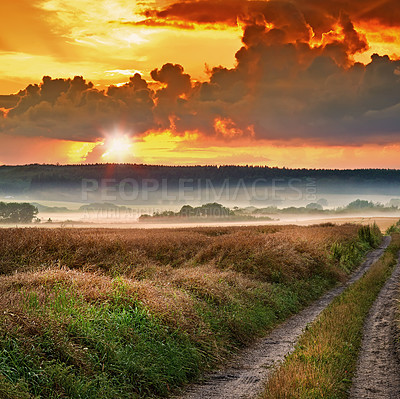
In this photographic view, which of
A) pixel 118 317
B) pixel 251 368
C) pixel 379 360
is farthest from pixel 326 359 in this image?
pixel 118 317

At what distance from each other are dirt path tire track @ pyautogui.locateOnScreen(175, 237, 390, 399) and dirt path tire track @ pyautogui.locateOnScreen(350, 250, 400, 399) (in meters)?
1.87

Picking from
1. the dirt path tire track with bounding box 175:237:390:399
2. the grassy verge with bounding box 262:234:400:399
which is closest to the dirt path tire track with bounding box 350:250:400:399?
the grassy verge with bounding box 262:234:400:399

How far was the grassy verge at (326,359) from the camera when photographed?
9.06m

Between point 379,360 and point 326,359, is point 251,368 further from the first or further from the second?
point 379,360

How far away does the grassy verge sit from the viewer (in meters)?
9.06

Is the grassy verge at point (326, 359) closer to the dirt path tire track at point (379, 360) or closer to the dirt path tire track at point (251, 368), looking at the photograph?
the dirt path tire track at point (379, 360)

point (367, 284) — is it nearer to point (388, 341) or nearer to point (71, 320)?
point (388, 341)

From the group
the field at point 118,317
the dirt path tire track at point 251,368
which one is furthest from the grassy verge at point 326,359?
the field at point 118,317

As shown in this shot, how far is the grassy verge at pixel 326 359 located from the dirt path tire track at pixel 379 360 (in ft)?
0.72

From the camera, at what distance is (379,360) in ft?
40.0

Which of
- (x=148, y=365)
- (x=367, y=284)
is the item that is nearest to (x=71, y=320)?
(x=148, y=365)

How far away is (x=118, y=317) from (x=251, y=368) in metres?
3.37

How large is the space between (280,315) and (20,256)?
35.7 ft

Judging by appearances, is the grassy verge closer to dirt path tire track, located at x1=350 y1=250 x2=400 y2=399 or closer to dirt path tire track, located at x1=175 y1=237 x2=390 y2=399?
dirt path tire track, located at x1=350 y1=250 x2=400 y2=399
